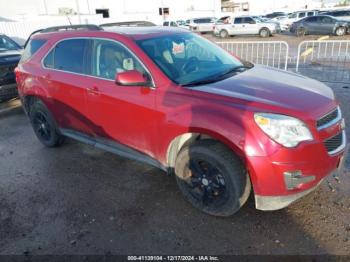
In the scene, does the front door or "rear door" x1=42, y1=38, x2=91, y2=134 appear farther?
"rear door" x1=42, y1=38, x2=91, y2=134

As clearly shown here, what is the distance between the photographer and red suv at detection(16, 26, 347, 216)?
8.67 feet

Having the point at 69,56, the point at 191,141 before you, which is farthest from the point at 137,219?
the point at 69,56

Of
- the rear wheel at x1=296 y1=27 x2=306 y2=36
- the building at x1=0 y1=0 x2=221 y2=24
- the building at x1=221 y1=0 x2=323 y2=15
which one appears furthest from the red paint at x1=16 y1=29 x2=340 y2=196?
the building at x1=221 y1=0 x2=323 y2=15

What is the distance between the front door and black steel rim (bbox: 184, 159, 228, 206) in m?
0.54

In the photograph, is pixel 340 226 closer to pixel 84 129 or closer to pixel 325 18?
pixel 84 129

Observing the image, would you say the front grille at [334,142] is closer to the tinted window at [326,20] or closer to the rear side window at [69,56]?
the rear side window at [69,56]

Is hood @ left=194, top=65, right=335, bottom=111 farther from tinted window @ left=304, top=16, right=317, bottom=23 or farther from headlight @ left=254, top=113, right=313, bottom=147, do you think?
tinted window @ left=304, top=16, right=317, bottom=23

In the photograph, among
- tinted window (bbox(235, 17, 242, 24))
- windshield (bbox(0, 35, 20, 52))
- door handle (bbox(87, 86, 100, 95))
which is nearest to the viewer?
door handle (bbox(87, 86, 100, 95))

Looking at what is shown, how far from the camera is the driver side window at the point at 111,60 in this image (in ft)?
11.3

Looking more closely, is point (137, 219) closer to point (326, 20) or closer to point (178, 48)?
point (178, 48)

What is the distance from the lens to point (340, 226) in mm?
2965

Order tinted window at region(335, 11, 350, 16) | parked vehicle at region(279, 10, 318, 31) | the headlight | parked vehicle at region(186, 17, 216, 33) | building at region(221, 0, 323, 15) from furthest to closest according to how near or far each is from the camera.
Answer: building at region(221, 0, 323, 15)
parked vehicle at region(186, 17, 216, 33)
parked vehicle at region(279, 10, 318, 31)
tinted window at region(335, 11, 350, 16)
the headlight

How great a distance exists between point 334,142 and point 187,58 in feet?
5.75

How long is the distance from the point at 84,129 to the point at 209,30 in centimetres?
2944
